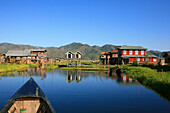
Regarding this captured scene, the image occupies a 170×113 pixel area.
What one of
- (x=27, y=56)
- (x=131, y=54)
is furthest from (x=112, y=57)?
(x=27, y=56)

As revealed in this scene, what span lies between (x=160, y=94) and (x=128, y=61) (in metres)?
50.1

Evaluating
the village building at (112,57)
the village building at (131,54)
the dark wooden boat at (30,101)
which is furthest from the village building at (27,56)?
the dark wooden boat at (30,101)

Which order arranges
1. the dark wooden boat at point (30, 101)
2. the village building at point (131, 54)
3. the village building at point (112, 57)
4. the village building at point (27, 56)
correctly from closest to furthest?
the dark wooden boat at point (30, 101)
the village building at point (131, 54)
the village building at point (112, 57)
the village building at point (27, 56)

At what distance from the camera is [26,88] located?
1355cm

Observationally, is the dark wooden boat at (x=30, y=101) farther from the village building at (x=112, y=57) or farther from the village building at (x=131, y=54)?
the village building at (x=112, y=57)

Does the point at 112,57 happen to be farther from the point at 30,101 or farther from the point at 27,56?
the point at 30,101

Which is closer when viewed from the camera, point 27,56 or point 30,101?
point 30,101

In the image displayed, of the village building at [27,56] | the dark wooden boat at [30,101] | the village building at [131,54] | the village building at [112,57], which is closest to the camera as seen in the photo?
the dark wooden boat at [30,101]

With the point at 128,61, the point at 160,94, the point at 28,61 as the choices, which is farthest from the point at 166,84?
the point at 28,61

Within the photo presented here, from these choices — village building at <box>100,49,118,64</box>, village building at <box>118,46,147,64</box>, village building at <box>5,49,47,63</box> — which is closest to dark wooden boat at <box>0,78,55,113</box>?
village building at <box>118,46,147,64</box>

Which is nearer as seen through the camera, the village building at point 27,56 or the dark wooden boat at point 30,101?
the dark wooden boat at point 30,101

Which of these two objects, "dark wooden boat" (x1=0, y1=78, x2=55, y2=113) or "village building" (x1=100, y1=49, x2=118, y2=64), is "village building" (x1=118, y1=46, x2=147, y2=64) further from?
"dark wooden boat" (x1=0, y1=78, x2=55, y2=113)

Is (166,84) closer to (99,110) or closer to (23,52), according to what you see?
(99,110)

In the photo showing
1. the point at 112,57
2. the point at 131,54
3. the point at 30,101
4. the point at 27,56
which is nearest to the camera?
the point at 30,101
